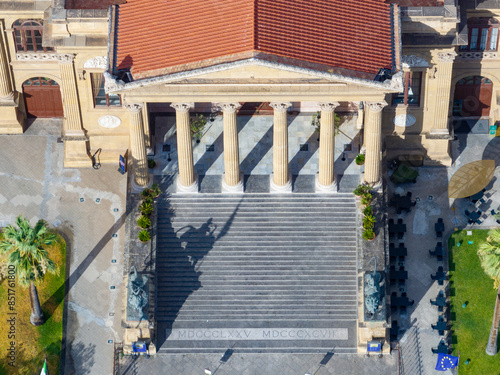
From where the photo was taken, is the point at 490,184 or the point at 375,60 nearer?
the point at 375,60

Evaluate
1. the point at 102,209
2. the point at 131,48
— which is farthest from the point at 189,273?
the point at 131,48

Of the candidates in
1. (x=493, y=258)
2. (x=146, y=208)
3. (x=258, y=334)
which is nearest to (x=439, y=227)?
(x=493, y=258)

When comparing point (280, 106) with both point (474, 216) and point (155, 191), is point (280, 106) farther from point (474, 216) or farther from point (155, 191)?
point (474, 216)

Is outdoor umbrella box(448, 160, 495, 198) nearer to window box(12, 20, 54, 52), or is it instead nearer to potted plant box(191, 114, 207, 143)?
potted plant box(191, 114, 207, 143)

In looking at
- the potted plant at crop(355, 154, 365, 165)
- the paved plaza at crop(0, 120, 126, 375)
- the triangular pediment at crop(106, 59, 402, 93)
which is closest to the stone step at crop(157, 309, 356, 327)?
the paved plaza at crop(0, 120, 126, 375)

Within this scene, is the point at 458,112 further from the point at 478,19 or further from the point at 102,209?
the point at 102,209

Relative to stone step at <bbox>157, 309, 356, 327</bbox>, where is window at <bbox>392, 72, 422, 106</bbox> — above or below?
above
